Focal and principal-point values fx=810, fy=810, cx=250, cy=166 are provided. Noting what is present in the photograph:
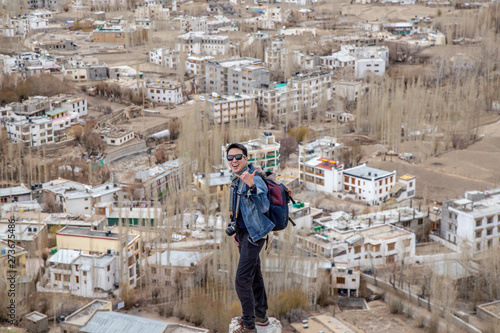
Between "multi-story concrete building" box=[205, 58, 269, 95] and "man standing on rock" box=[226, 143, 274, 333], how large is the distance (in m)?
15.5

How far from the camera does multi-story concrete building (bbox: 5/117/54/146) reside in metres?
15.6

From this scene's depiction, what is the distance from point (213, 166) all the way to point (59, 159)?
2.98m

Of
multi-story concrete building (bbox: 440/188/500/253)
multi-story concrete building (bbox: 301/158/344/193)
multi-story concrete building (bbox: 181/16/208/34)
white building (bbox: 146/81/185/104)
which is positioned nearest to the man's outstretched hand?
multi-story concrete building (bbox: 440/188/500/253)

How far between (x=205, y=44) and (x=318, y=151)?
11540mm

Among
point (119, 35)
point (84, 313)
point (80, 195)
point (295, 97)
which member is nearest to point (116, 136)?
point (80, 195)

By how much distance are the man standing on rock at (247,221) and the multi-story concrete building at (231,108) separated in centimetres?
1317

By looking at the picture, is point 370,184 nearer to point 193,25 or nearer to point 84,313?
point 84,313

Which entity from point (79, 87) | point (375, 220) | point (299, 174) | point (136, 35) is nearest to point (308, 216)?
point (375, 220)

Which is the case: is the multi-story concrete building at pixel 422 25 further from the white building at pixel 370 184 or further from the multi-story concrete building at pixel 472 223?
the multi-story concrete building at pixel 472 223

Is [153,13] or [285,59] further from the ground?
[153,13]

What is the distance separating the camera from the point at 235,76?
2025cm

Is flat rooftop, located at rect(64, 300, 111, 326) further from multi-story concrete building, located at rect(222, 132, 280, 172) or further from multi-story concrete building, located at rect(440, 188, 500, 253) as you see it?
multi-story concrete building, located at rect(222, 132, 280, 172)

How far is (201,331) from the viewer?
8250mm

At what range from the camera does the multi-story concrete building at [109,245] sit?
9891mm
